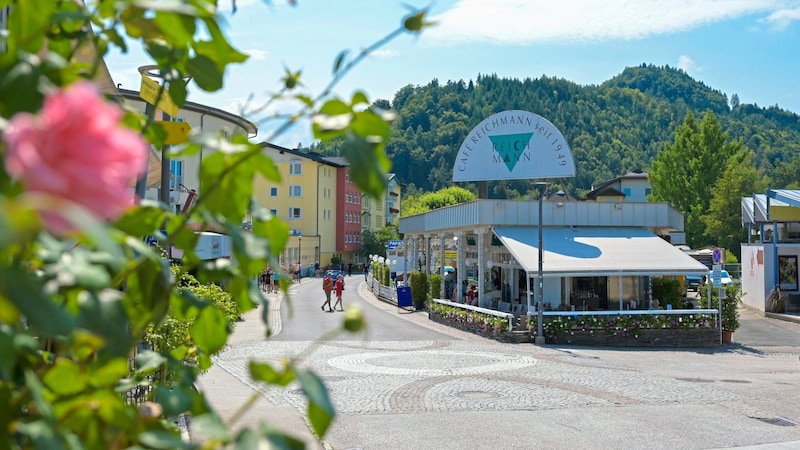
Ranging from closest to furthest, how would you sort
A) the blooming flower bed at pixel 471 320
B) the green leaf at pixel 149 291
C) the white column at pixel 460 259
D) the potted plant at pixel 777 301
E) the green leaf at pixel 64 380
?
the green leaf at pixel 64 380 → the green leaf at pixel 149 291 → the blooming flower bed at pixel 471 320 → the white column at pixel 460 259 → the potted plant at pixel 777 301

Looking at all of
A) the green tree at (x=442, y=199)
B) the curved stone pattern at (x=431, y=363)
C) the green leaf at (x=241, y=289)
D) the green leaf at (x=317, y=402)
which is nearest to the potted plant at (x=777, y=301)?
the curved stone pattern at (x=431, y=363)

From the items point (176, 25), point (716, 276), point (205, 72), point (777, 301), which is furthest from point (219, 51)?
point (777, 301)

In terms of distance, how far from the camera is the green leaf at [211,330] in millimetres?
1646

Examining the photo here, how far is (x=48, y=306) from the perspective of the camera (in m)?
0.82

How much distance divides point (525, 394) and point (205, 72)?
1232 cm

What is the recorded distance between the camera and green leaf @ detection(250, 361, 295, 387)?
1.29m

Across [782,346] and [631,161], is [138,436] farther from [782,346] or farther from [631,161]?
[631,161]

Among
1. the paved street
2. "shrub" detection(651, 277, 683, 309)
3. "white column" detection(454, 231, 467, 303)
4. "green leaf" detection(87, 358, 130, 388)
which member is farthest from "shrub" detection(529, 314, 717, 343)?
"green leaf" detection(87, 358, 130, 388)

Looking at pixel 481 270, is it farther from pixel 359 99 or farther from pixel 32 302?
pixel 32 302

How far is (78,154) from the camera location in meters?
0.79

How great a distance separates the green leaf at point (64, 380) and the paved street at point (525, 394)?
4.07 m

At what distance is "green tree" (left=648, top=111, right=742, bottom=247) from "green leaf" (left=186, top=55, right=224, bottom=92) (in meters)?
69.4

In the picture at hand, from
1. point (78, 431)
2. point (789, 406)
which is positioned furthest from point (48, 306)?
point (789, 406)

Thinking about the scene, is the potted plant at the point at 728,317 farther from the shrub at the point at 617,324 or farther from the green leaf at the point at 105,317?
the green leaf at the point at 105,317
